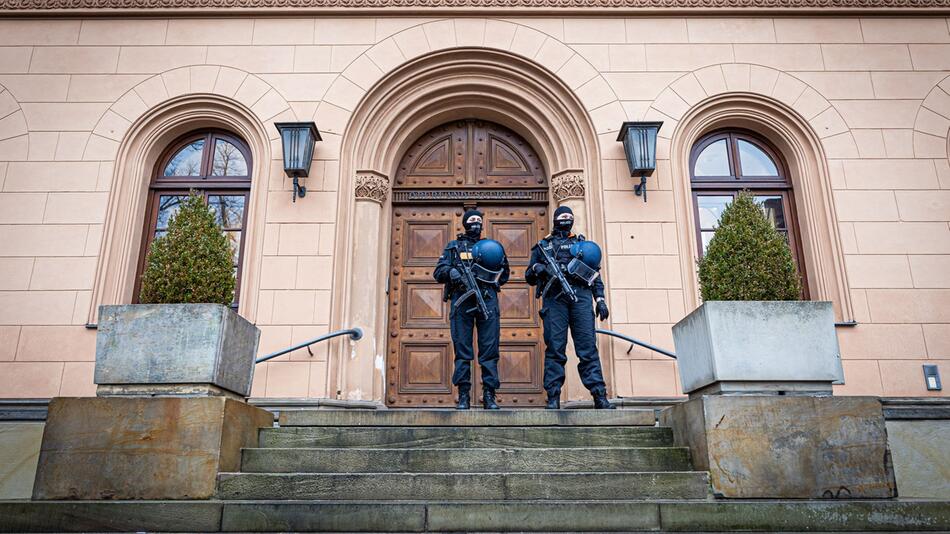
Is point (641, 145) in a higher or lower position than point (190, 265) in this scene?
higher

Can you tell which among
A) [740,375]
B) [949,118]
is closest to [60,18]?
[740,375]

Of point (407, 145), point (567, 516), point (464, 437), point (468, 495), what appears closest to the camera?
point (567, 516)

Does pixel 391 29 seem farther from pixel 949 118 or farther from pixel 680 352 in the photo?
pixel 949 118

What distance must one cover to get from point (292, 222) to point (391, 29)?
10.1ft

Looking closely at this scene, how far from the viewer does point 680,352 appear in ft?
18.0

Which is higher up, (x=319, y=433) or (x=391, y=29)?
(x=391, y=29)

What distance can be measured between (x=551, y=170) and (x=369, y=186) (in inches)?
97.5

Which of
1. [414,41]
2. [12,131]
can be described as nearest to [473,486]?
[414,41]

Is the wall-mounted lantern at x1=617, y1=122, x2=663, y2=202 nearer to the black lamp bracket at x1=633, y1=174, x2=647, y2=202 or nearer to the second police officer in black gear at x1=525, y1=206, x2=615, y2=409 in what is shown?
the black lamp bracket at x1=633, y1=174, x2=647, y2=202

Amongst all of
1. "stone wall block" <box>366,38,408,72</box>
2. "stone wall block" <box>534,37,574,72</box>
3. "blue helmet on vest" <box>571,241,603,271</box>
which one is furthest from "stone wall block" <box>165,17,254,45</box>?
"blue helmet on vest" <box>571,241,603,271</box>

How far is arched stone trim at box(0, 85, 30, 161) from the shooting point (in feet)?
28.5

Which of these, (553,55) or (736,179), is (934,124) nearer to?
(736,179)

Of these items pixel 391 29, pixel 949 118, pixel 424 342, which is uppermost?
pixel 391 29

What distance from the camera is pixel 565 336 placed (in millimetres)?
6859
